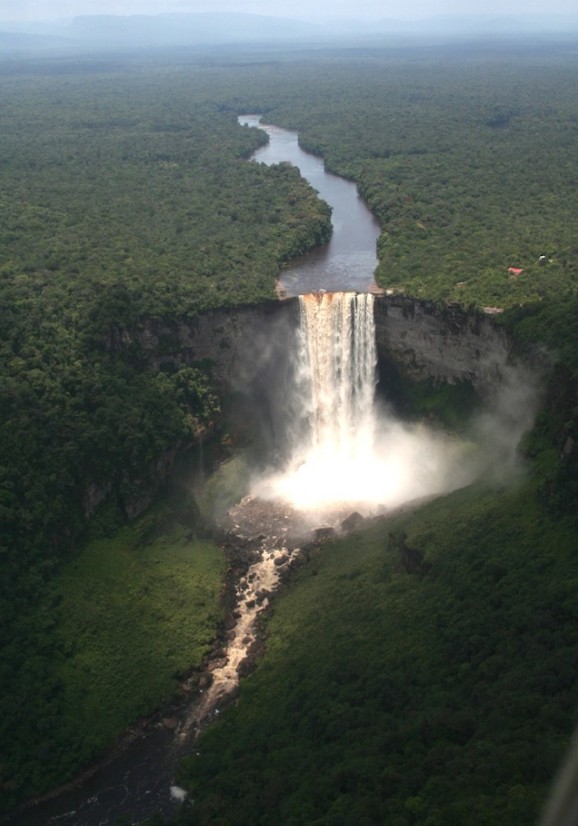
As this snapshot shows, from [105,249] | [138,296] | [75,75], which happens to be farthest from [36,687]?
[75,75]

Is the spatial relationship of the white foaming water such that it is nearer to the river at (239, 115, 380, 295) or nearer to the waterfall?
the waterfall

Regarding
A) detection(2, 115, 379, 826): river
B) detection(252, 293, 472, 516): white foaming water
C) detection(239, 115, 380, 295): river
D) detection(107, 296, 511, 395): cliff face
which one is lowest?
detection(2, 115, 379, 826): river

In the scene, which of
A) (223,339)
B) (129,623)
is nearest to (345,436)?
(223,339)

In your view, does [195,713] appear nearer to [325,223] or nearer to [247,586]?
[247,586]

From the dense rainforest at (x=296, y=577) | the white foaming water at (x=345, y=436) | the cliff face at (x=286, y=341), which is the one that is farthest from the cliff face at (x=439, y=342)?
the dense rainforest at (x=296, y=577)

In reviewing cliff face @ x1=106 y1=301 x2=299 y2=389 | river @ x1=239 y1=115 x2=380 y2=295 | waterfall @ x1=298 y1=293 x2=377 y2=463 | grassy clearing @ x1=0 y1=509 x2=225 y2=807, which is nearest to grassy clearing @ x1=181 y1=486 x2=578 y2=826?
grassy clearing @ x1=0 y1=509 x2=225 y2=807
